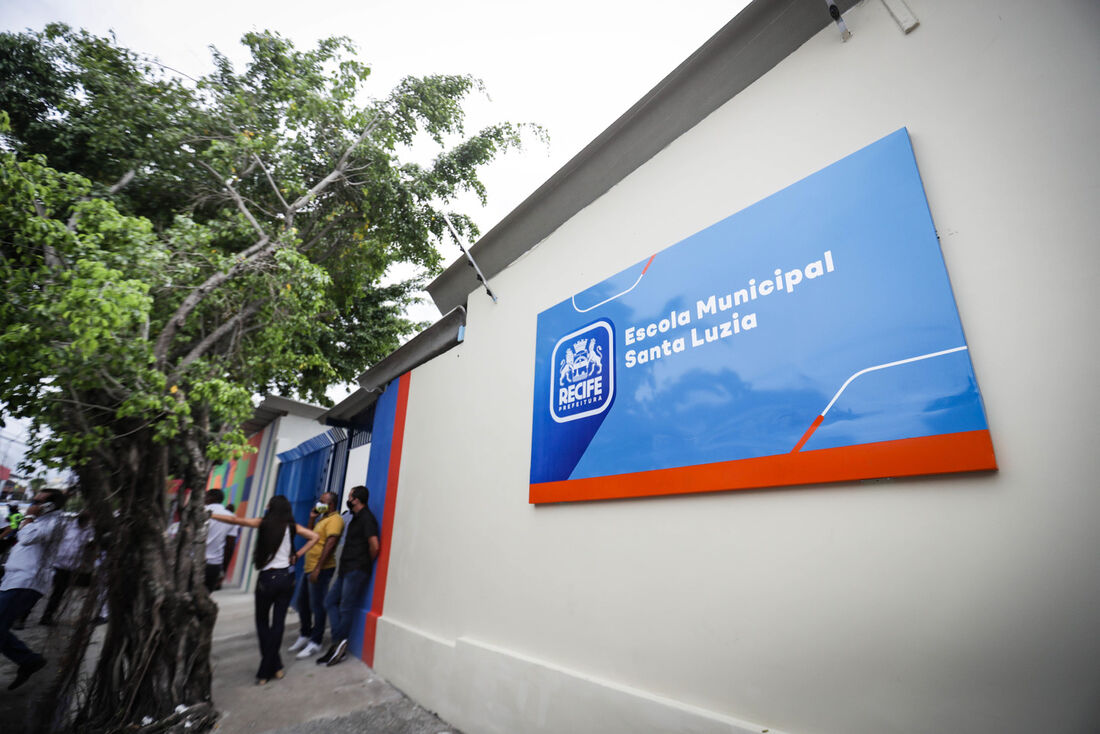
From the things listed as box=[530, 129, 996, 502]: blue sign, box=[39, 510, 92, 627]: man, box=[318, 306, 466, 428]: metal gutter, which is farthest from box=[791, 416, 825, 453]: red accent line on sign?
box=[39, 510, 92, 627]: man

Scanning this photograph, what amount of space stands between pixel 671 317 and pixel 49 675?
4.92 m

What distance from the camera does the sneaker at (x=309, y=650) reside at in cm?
499

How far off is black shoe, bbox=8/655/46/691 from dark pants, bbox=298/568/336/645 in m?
2.07

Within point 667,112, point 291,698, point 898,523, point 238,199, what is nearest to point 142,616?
point 291,698

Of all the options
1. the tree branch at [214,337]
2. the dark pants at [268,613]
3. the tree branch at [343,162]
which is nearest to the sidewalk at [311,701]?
the dark pants at [268,613]

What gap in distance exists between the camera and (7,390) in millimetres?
3205

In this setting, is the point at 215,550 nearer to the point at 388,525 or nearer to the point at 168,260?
the point at 388,525

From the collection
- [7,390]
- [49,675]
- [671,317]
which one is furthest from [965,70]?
[49,675]

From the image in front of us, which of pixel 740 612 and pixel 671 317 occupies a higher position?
pixel 671 317

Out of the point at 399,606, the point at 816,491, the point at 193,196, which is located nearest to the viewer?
the point at 816,491

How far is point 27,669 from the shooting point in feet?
12.7

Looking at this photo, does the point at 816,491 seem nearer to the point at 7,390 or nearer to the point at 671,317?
the point at 671,317

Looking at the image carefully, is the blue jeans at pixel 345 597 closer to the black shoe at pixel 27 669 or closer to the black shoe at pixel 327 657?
the black shoe at pixel 327 657

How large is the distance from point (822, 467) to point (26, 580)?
19.9 ft
